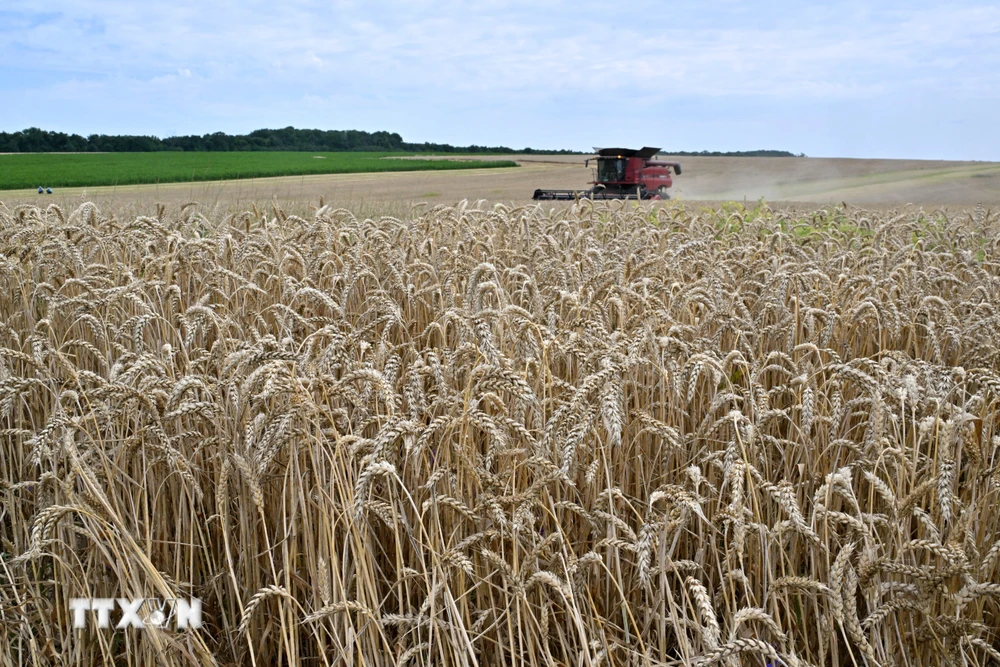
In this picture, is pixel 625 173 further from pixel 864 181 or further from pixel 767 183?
pixel 864 181

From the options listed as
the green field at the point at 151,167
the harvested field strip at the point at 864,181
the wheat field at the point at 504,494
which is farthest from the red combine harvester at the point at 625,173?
the wheat field at the point at 504,494

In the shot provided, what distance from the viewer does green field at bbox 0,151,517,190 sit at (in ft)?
126

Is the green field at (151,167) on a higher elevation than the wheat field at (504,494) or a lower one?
higher

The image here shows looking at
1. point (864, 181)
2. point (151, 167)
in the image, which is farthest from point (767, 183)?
point (151, 167)

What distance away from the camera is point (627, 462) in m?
2.88

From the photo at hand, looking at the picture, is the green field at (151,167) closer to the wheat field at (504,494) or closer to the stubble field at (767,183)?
the stubble field at (767,183)

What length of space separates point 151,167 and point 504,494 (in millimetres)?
53708

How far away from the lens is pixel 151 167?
5012 centimetres

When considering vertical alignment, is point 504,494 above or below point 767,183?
below

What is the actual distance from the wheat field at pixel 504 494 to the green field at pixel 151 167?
31750 millimetres

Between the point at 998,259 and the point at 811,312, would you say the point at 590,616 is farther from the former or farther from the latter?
the point at 998,259

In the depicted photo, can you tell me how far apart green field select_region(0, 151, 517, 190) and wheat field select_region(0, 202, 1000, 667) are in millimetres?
31750

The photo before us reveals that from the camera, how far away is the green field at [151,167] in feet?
126

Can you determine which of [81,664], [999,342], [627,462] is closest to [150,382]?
[81,664]
